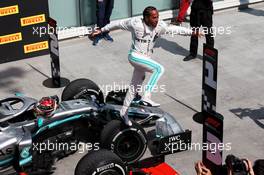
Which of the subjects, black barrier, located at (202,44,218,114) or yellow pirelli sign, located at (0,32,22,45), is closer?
black barrier, located at (202,44,218,114)

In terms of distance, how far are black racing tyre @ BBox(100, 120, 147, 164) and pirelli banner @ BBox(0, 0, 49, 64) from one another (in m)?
4.62

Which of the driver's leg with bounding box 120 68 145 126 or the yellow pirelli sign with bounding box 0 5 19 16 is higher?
the yellow pirelli sign with bounding box 0 5 19 16

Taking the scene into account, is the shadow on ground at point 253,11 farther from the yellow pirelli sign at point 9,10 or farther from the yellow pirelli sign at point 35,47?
the yellow pirelli sign at point 9,10

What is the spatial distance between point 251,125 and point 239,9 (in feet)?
20.8

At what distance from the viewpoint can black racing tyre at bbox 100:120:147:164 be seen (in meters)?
8.06

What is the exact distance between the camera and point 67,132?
8258mm

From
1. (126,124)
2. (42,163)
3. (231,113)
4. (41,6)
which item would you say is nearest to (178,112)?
(231,113)

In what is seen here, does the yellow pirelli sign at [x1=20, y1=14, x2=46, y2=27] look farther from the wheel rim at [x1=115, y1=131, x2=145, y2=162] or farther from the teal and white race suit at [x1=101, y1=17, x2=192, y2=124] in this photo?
the wheel rim at [x1=115, y1=131, x2=145, y2=162]

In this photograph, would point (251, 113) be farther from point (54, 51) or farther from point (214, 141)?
point (54, 51)

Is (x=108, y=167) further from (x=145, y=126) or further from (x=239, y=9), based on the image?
(x=239, y=9)

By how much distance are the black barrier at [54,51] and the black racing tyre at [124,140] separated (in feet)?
9.27

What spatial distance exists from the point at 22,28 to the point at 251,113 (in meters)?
5.02
